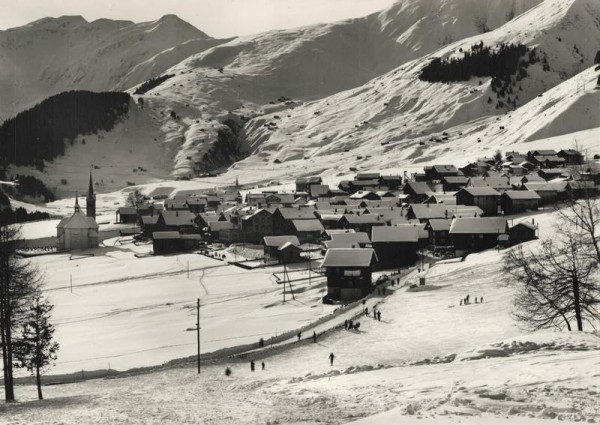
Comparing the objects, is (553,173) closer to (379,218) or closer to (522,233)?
(379,218)

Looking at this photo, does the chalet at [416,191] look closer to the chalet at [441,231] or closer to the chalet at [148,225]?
the chalet at [441,231]

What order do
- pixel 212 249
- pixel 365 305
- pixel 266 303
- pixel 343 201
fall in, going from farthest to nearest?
pixel 343 201 < pixel 212 249 < pixel 266 303 < pixel 365 305

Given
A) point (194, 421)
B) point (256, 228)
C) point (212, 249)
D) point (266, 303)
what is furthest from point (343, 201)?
point (194, 421)

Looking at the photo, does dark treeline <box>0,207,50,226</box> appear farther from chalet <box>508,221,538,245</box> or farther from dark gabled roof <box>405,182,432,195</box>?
chalet <box>508,221,538,245</box>

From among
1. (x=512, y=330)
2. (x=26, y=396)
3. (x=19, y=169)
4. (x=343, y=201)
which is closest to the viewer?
(x=26, y=396)

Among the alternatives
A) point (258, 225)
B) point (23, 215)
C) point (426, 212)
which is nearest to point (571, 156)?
point (426, 212)

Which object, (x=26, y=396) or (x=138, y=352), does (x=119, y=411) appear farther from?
(x=138, y=352)

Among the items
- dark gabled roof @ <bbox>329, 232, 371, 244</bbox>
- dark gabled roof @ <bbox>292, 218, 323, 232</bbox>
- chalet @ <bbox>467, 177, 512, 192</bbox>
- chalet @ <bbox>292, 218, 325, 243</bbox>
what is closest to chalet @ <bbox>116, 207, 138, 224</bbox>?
dark gabled roof @ <bbox>292, 218, 323, 232</bbox>
